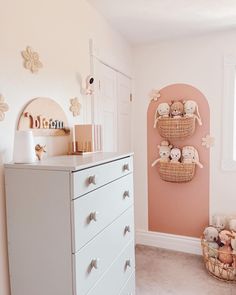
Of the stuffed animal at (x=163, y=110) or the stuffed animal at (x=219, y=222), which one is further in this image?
the stuffed animal at (x=163, y=110)

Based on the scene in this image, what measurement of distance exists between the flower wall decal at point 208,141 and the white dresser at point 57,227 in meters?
1.61

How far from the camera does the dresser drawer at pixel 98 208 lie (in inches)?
44.6

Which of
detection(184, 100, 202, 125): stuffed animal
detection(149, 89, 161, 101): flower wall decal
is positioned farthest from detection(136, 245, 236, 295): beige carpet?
detection(149, 89, 161, 101): flower wall decal

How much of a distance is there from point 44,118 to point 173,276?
1846 mm

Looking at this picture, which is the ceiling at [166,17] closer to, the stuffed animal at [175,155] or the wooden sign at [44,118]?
the wooden sign at [44,118]

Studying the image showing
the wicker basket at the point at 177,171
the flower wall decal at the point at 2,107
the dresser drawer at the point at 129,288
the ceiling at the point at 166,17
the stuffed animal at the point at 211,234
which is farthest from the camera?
the wicker basket at the point at 177,171

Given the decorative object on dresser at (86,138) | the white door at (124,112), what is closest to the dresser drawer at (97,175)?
the decorative object on dresser at (86,138)

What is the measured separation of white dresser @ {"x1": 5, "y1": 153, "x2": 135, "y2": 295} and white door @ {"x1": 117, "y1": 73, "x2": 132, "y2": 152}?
133cm

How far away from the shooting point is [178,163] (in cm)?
265

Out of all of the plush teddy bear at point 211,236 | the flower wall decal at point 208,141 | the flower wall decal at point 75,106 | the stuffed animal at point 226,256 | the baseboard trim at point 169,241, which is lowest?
the baseboard trim at point 169,241

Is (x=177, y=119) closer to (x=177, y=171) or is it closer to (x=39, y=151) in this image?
(x=177, y=171)

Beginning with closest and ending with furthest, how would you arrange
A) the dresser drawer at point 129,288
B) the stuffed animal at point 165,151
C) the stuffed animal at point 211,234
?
1. the dresser drawer at point 129,288
2. the stuffed animal at point 211,234
3. the stuffed animal at point 165,151

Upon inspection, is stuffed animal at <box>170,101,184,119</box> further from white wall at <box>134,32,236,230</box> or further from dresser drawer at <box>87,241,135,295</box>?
dresser drawer at <box>87,241,135,295</box>

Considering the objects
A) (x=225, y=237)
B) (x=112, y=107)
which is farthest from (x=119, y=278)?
(x=112, y=107)
